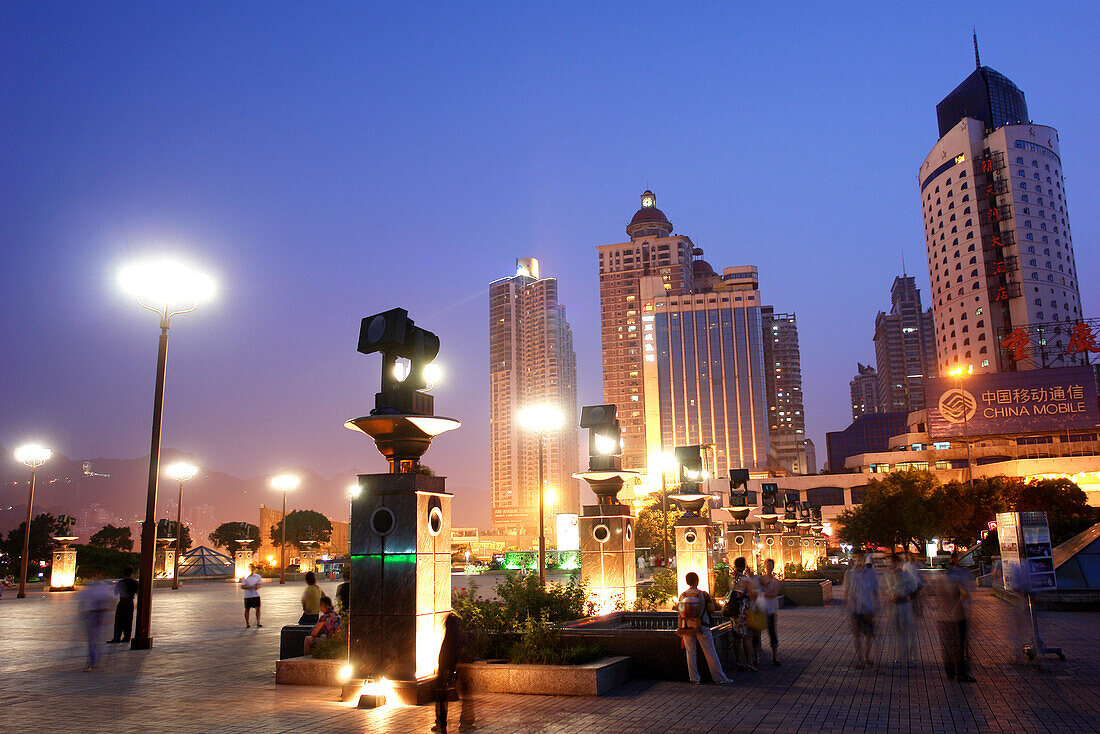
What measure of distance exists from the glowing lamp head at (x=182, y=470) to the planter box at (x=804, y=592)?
3070 cm

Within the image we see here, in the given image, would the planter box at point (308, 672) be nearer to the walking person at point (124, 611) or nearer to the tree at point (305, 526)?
the walking person at point (124, 611)

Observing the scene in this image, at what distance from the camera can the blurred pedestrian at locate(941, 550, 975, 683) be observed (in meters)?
11.3

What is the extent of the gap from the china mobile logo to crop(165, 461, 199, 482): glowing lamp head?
264 ft

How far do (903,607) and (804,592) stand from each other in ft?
43.1

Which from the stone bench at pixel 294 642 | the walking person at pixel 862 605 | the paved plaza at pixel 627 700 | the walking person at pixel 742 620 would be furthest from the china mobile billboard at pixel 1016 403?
the stone bench at pixel 294 642

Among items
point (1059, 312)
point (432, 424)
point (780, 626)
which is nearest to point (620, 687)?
point (432, 424)

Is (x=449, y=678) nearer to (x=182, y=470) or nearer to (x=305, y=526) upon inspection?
(x=182, y=470)

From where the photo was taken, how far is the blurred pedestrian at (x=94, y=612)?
1313 cm

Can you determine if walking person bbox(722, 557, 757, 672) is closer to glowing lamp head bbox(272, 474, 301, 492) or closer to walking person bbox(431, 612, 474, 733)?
walking person bbox(431, 612, 474, 733)

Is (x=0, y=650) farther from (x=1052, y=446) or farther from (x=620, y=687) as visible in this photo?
(x=1052, y=446)

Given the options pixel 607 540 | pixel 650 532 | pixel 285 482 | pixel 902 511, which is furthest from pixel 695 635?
pixel 650 532

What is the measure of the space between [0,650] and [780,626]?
17.3 m

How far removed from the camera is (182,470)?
1665 inches

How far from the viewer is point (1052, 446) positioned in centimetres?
9244
